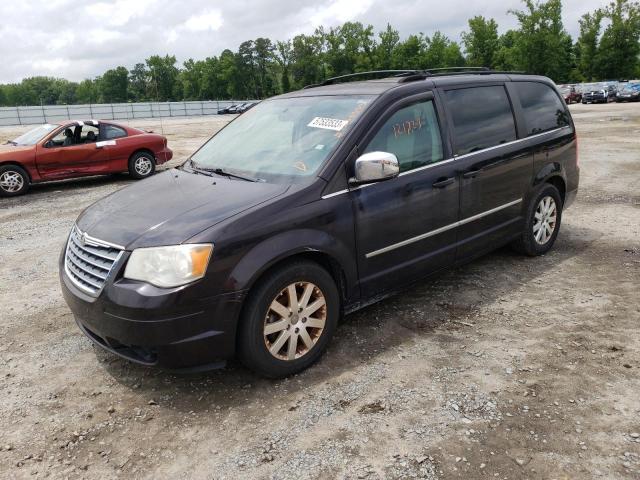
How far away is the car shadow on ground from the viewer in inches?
132

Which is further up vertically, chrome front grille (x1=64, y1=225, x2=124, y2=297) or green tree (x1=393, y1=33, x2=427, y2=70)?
green tree (x1=393, y1=33, x2=427, y2=70)

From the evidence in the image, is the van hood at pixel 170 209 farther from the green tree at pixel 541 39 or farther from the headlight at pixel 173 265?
the green tree at pixel 541 39

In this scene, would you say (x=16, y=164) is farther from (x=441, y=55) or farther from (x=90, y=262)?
(x=441, y=55)

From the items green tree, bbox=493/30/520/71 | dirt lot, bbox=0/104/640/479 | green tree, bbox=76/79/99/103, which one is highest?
green tree, bbox=76/79/99/103

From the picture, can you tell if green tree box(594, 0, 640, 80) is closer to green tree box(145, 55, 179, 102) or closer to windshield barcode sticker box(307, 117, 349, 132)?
windshield barcode sticker box(307, 117, 349, 132)

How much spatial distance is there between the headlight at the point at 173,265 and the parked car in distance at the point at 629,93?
46.7 meters

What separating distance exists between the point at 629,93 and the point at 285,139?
45447 mm

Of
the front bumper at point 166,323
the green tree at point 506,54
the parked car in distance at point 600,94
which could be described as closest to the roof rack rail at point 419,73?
the front bumper at point 166,323

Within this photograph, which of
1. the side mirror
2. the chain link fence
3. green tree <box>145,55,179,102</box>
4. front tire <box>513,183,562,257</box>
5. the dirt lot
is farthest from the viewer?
green tree <box>145,55,179,102</box>

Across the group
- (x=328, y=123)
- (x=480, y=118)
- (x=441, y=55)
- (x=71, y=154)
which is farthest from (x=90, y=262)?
(x=441, y=55)

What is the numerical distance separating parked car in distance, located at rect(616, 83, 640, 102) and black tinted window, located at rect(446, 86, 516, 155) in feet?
143

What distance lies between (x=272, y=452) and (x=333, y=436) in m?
0.34

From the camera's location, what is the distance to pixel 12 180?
1034cm

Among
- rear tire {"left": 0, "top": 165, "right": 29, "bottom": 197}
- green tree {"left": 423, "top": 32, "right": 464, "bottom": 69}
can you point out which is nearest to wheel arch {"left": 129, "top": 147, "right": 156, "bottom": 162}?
rear tire {"left": 0, "top": 165, "right": 29, "bottom": 197}
